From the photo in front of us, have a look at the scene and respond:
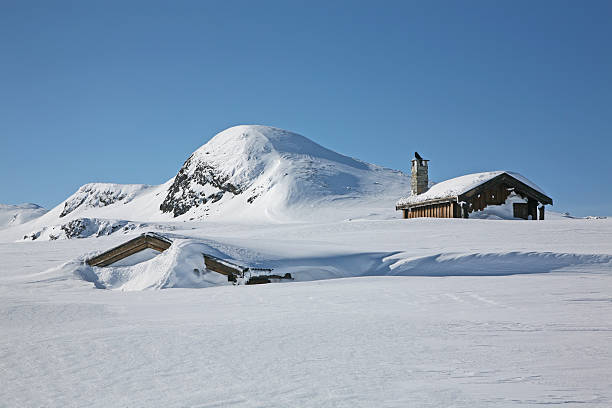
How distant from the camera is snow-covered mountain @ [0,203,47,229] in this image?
5037 inches

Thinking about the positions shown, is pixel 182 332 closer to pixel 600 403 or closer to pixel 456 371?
pixel 456 371

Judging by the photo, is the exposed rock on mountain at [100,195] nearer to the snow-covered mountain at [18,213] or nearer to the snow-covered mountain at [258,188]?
the snow-covered mountain at [258,188]

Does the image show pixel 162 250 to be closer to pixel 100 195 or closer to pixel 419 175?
pixel 419 175

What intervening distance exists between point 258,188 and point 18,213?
103448 mm

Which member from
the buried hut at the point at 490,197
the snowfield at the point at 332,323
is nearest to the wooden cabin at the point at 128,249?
the snowfield at the point at 332,323

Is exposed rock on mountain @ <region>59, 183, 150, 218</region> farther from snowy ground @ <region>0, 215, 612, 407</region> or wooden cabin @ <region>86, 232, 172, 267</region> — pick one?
snowy ground @ <region>0, 215, 612, 407</region>

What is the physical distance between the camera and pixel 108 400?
3377 mm

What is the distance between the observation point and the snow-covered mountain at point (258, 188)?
158 ft

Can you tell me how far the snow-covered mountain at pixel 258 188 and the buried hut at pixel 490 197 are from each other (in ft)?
51.8

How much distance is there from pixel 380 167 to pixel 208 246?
6090 centimetres

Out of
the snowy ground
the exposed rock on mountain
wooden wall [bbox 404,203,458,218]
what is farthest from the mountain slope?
the snowy ground

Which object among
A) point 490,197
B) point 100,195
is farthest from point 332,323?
point 100,195

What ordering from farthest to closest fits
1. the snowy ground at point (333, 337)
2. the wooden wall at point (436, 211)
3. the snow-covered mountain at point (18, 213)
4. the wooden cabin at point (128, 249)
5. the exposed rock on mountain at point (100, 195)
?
1. the snow-covered mountain at point (18, 213)
2. the exposed rock on mountain at point (100, 195)
3. the wooden wall at point (436, 211)
4. the wooden cabin at point (128, 249)
5. the snowy ground at point (333, 337)

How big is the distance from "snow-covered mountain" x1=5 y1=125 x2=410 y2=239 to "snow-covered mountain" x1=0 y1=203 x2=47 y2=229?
3844 cm
